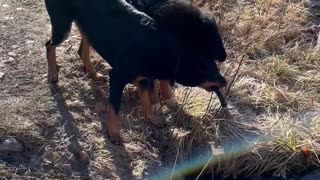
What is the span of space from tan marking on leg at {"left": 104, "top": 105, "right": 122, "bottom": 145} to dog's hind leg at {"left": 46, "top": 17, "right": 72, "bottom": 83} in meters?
0.74

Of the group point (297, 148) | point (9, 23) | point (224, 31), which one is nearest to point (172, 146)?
point (297, 148)

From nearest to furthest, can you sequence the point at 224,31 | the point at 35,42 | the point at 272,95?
the point at 272,95, the point at 35,42, the point at 224,31

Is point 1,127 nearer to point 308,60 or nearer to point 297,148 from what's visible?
point 297,148

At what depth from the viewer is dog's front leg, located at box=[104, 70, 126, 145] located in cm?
497

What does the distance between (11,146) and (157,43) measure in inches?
55.4

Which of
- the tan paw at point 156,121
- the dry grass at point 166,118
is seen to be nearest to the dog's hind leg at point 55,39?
the dry grass at point 166,118

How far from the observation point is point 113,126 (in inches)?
206

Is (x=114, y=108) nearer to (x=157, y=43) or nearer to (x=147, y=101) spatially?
(x=147, y=101)

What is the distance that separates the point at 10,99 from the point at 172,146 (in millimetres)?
1438

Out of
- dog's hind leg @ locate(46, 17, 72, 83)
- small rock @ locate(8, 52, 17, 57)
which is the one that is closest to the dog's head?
dog's hind leg @ locate(46, 17, 72, 83)

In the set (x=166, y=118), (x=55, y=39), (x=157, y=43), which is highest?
(x=157, y=43)

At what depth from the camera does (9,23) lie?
21.4 feet

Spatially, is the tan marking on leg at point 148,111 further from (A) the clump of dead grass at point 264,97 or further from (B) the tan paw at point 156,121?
(A) the clump of dead grass at point 264,97

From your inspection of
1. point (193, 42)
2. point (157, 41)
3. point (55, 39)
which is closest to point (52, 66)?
point (55, 39)
